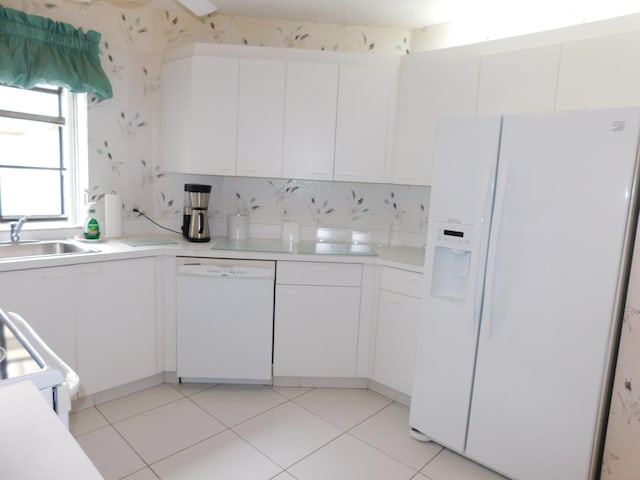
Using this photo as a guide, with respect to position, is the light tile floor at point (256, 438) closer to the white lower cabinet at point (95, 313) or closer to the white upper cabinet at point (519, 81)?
the white lower cabinet at point (95, 313)

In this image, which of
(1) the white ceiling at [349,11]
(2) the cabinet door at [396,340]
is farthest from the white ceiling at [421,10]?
(2) the cabinet door at [396,340]

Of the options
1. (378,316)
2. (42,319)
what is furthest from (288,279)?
(42,319)

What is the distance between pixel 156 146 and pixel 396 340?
211cm

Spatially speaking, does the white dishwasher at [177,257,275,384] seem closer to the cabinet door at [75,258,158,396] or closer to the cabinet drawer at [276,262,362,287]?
the cabinet drawer at [276,262,362,287]

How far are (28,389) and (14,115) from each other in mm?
2311

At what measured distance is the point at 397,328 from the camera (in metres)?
2.39

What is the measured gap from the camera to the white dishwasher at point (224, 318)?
240cm

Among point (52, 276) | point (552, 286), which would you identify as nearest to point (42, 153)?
point (52, 276)

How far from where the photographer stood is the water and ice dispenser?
1886 mm

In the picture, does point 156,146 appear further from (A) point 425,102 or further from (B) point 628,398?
(B) point 628,398

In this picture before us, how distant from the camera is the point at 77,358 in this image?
6.94ft

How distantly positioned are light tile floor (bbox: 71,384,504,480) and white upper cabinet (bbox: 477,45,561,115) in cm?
181

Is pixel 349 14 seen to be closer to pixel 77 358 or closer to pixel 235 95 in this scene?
pixel 235 95

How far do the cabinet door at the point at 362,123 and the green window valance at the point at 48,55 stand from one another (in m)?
1.50
